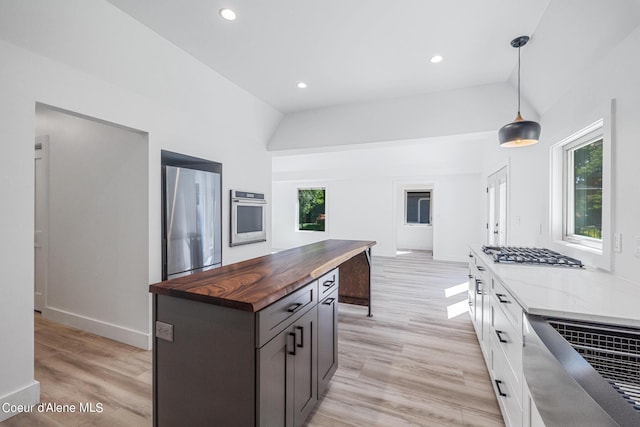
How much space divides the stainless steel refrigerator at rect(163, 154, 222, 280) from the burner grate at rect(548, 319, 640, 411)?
2934 mm

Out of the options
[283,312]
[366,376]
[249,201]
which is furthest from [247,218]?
[283,312]

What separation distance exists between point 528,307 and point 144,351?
119 inches

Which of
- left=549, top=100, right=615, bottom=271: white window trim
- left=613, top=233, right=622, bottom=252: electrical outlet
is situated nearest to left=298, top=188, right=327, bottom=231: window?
left=549, top=100, right=615, bottom=271: white window trim

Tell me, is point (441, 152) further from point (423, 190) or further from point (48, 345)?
point (48, 345)

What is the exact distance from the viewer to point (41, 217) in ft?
11.1

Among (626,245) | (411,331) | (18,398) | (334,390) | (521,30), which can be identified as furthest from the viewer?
(411,331)

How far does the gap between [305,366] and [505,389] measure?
119 centimetres

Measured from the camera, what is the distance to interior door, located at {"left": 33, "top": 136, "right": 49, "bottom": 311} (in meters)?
3.23

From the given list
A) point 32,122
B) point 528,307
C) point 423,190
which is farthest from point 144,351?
point 423,190

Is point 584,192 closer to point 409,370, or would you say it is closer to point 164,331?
point 409,370

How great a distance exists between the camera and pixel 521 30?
2277mm

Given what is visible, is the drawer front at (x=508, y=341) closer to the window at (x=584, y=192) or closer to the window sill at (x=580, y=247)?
the window sill at (x=580, y=247)

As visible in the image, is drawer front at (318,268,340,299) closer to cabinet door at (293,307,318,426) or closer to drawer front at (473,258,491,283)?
cabinet door at (293,307,318,426)

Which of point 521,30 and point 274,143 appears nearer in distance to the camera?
point 521,30
